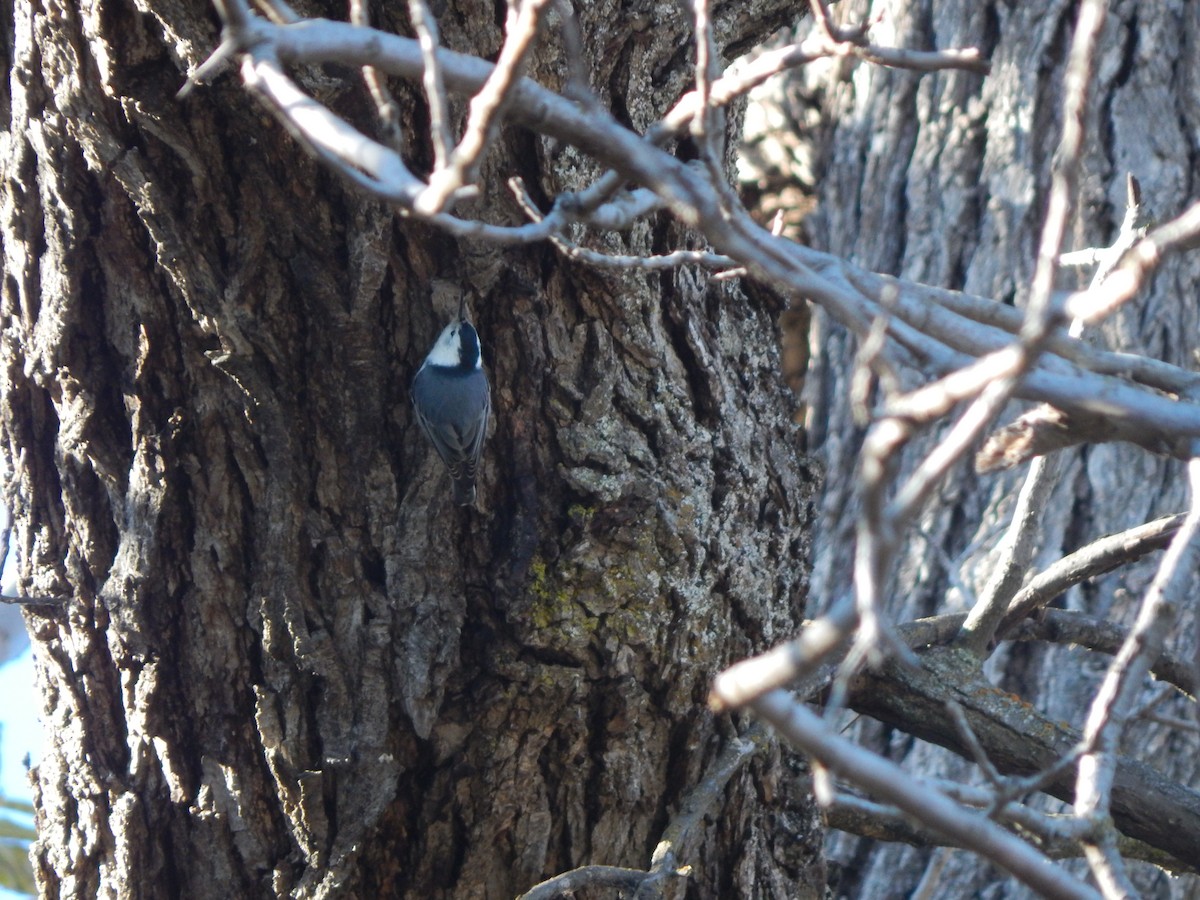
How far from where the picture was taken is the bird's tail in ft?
6.40

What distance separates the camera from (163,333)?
1.86 metres

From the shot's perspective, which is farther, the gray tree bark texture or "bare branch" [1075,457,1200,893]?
the gray tree bark texture

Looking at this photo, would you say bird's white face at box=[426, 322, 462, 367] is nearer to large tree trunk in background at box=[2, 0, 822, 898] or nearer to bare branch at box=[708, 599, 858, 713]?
large tree trunk in background at box=[2, 0, 822, 898]

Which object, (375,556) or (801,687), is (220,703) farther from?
(801,687)

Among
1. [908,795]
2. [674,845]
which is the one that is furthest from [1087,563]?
[908,795]

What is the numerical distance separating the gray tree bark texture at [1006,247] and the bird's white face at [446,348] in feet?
5.51

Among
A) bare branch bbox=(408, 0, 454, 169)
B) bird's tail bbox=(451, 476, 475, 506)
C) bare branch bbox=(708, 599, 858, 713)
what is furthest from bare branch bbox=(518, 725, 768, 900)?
bare branch bbox=(408, 0, 454, 169)

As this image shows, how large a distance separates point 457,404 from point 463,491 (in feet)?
0.48

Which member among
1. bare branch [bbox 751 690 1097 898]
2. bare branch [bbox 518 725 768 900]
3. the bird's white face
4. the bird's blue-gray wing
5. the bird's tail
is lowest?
bare branch [bbox 518 725 768 900]

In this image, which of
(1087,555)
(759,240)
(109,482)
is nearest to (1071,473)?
(1087,555)

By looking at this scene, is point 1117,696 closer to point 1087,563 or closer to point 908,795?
point 908,795

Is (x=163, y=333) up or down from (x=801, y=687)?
up

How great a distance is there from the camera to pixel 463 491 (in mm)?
1958

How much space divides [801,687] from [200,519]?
109 centimetres
